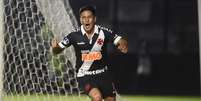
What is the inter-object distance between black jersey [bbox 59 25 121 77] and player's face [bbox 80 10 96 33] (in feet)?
0.17

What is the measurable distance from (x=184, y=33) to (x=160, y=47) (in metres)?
0.40

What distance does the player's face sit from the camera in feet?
18.4

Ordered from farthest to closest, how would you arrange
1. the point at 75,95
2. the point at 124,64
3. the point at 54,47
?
the point at 124,64, the point at 75,95, the point at 54,47

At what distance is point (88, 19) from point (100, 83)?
0.48 m

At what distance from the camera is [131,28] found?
36.9 ft

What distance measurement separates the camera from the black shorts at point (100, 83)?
5.71m

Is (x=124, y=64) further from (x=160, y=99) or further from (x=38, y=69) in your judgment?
(x=38, y=69)

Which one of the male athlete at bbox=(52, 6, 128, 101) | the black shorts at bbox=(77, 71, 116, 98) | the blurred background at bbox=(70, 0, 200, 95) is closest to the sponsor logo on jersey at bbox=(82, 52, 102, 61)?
the male athlete at bbox=(52, 6, 128, 101)

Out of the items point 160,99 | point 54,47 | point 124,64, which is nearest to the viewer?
point 54,47

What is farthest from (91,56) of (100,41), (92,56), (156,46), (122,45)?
(156,46)

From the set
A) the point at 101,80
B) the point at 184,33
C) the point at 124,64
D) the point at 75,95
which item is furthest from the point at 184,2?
the point at 101,80

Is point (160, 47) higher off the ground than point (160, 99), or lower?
higher

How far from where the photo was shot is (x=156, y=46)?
11.4 metres

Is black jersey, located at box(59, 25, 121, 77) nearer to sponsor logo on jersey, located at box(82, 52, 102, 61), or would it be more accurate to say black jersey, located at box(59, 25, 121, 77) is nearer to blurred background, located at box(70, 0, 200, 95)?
sponsor logo on jersey, located at box(82, 52, 102, 61)
